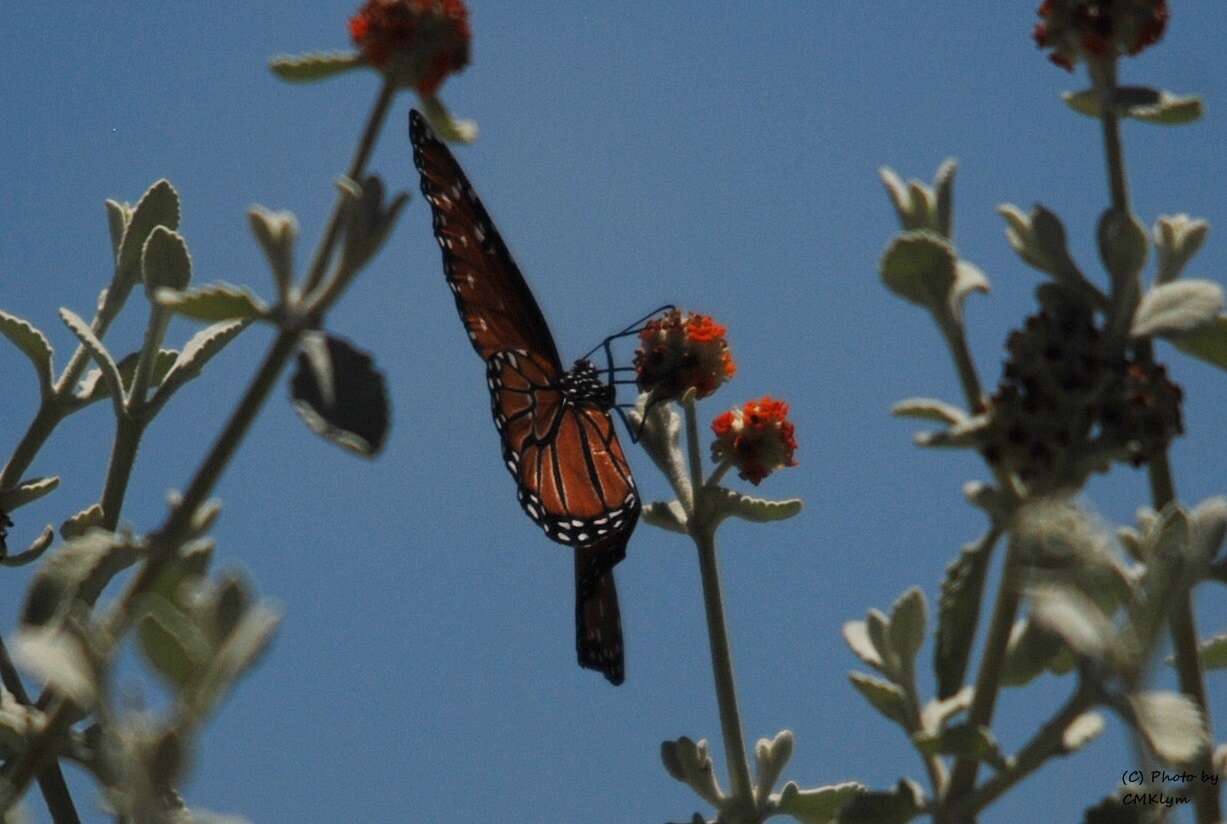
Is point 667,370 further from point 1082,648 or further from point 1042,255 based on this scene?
point 1082,648

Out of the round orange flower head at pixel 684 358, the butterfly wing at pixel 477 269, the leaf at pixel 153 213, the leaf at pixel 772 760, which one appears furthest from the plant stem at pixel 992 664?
the butterfly wing at pixel 477 269

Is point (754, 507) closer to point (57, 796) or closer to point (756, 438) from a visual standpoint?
point (756, 438)

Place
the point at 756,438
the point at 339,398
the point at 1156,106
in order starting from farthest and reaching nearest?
the point at 756,438 < the point at 1156,106 < the point at 339,398

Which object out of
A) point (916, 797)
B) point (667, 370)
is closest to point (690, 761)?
point (916, 797)

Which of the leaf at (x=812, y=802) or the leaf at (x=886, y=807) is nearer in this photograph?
the leaf at (x=886, y=807)

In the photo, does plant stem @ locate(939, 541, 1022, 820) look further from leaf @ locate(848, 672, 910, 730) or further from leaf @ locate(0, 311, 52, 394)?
leaf @ locate(0, 311, 52, 394)

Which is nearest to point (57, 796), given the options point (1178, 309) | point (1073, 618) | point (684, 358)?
point (1073, 618)

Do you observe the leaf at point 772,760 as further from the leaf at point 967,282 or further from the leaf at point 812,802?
the leaf at point 967,282
